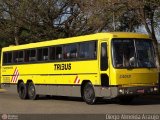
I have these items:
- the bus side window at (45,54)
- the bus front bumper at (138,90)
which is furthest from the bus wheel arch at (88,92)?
the bus side window at (45,54)

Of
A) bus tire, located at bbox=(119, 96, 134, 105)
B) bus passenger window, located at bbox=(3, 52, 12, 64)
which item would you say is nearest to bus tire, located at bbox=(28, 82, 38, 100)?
bus passenger window, located at bbox=(3, 52, 12, 64)

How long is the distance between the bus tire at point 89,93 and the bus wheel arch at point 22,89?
565cm

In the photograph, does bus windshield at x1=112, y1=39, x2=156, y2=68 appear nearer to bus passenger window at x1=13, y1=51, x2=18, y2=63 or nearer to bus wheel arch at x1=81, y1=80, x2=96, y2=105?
bus wheel arch at x1=81, y1=80, x2=96, y2=105

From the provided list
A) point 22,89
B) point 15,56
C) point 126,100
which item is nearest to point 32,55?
point 22,89

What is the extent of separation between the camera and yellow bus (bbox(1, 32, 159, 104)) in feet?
70.4

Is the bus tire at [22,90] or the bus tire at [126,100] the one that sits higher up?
the bus tire at [22,90]

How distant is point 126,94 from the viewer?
21.2 metres

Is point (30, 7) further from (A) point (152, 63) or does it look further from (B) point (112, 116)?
(B) point (112, 116)

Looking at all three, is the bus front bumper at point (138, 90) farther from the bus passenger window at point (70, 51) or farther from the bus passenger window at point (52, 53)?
the bus passenger window at point (52, 53)

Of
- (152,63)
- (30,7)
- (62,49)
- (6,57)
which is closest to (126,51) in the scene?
(152,63)

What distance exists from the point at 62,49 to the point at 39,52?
8.16ft

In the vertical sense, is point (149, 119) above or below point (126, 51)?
below

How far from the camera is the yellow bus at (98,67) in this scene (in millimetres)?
21469

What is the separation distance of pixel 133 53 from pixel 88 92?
2539 millimetres
